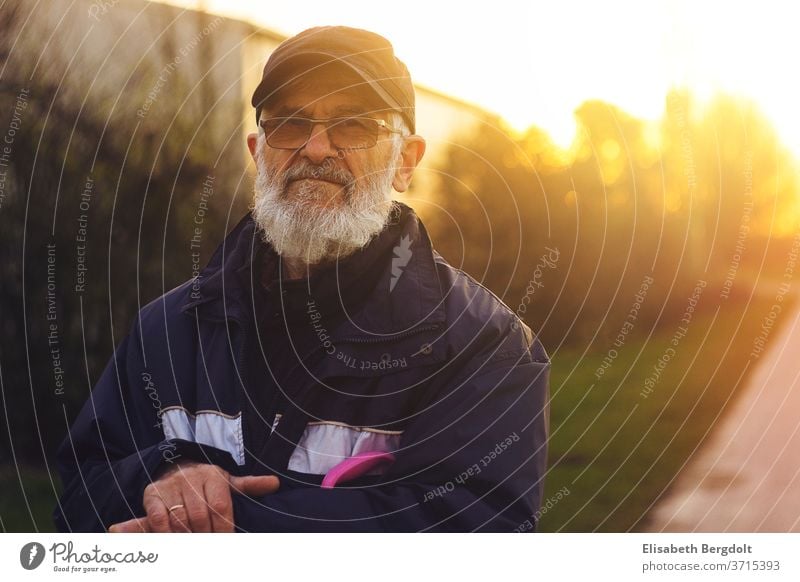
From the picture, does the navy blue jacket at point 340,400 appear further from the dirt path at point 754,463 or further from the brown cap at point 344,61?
the dirt path at point 754,463

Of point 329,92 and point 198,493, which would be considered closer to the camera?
point 198,493

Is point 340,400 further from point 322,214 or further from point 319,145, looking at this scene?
point 319,145

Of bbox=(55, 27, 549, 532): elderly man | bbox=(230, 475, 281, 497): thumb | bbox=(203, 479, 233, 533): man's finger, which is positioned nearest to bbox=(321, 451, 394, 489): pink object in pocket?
bbox=(55, 27, 549, 532): elderly man

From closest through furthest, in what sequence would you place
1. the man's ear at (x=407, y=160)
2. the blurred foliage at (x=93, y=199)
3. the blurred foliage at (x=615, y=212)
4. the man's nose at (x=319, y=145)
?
the man's nose at (x=319, y=145), the man's ear at (x=407, y=160), the blurred foliage at (x=615, y=212), the blurred foliage at (x=93, y=199)

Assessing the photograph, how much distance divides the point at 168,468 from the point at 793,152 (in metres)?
2.09

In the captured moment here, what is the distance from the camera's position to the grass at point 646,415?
2785 millimetres

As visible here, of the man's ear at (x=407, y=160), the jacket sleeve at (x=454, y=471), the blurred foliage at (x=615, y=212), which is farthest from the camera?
the blurred foliage at (x=615, y=212)

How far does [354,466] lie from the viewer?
93.7 inches

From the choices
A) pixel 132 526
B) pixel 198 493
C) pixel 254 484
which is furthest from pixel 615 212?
pixel 132 526

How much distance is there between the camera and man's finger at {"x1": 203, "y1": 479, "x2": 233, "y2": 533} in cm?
229

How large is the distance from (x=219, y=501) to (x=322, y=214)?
820 millimetres

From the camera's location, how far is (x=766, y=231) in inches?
109

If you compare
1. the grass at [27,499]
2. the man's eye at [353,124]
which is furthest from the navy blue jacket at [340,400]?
the grass at [27,499]

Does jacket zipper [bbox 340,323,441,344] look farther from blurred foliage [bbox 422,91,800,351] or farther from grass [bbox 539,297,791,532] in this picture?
grass [bbox 539,297,791,532]
